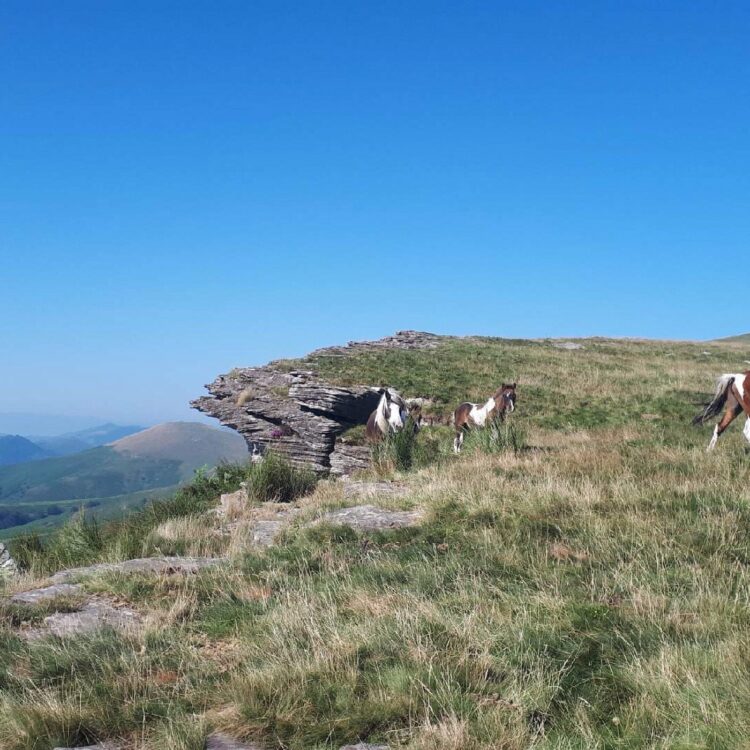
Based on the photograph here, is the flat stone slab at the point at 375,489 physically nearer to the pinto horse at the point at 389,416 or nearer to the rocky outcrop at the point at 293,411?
the pinto horse at the point at 389,416

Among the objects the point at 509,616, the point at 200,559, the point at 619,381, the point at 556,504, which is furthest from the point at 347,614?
the point at 619,381

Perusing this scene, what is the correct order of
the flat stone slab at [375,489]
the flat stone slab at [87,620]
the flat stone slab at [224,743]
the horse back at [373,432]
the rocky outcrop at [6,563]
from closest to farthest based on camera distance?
the flat stone slab at [224,743]
the flat stone slab at [87,620]
the rocky outcrop at [6,563]
the flat stone slab at [375,489]
the horse back at [373,432]

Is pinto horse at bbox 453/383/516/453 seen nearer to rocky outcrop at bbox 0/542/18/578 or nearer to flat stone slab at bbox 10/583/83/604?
rocky outcrop at bbox 0/542/18/578

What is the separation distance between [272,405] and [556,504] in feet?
68.1

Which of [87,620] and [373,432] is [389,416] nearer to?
[373,432]

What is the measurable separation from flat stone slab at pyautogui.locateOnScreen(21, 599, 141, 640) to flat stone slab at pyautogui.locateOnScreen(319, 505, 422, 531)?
3569 millimetres

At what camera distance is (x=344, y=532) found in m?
9.01

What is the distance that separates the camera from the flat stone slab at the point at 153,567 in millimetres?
7906

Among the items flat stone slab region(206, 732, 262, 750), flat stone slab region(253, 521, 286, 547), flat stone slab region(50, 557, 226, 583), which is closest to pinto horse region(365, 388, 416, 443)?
flat stone slab region(253, 521, 286, 547)

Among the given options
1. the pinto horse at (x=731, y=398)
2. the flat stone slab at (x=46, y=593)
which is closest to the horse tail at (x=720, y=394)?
the pinto horse at (x=731, y=398)

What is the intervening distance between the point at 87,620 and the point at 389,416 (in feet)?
41.6

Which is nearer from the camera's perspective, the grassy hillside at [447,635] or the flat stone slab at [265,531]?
the grassy hillside at [447,635]

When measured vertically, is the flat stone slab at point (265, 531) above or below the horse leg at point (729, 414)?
below

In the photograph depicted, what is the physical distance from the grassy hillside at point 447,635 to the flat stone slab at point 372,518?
302mm
